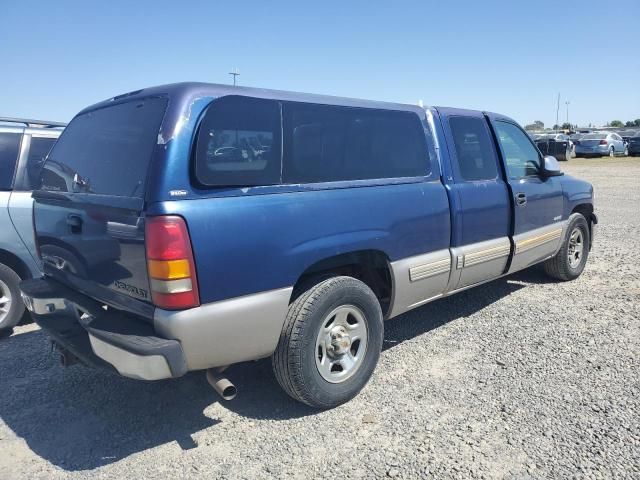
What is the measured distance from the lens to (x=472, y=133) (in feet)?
14.5

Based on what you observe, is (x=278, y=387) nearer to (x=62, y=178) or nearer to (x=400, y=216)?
(x=400, y=216)

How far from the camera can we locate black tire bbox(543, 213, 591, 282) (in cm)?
564

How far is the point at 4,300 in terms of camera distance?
14.6 ft

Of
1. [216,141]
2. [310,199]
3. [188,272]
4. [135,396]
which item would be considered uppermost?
[216,141]

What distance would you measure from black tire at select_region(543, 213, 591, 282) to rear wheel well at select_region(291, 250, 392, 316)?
290cm

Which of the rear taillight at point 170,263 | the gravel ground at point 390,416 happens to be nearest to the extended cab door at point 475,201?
the gravel ground at point 390,416

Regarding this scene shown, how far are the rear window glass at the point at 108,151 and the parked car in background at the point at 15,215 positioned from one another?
3.65 feet

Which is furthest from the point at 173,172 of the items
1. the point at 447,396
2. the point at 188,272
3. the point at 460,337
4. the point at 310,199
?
the point at 460,337

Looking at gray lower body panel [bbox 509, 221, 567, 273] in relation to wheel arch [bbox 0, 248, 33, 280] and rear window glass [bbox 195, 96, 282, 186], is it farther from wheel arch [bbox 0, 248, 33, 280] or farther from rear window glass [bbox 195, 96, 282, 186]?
wheel arch [bbox 0, 248, 33, 280]

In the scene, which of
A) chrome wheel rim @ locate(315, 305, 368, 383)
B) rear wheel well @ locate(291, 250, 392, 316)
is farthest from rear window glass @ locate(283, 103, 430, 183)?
chrome wheel rim @ locate(315, 305, 368, 383)

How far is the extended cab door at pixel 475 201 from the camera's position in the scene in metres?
4.01

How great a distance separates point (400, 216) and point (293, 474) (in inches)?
70.1

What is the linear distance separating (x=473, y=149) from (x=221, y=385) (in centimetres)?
294

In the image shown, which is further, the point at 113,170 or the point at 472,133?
the point at 472,133
